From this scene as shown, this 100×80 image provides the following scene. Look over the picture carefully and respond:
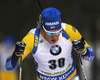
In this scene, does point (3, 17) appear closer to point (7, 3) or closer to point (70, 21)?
point (7, 3)

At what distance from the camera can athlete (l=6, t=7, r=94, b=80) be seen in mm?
3381

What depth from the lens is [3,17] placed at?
6.87 metres

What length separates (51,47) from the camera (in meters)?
3.58

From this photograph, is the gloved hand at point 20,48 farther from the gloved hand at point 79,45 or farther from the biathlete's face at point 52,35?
the gloved hand at point 79,45

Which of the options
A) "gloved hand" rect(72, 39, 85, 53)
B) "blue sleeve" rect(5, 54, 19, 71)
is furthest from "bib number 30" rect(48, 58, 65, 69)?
"blue sleeve" rect(5, 54, 19, 71)

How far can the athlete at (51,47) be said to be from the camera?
11.1 ft

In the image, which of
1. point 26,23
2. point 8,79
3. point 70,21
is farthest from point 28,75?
point 70,21

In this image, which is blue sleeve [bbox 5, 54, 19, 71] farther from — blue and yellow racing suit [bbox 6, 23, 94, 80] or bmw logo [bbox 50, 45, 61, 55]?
bmw logo [bbox 50, 45, 61, 55]

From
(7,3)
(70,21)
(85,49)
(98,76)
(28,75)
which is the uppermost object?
(7,3)

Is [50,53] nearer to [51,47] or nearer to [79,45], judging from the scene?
[51,47]

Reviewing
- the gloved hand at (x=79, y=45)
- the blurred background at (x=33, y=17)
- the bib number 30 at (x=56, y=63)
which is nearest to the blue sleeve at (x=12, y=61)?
the bib number 30 at (x=56, y=63)

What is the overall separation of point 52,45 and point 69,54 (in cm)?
33

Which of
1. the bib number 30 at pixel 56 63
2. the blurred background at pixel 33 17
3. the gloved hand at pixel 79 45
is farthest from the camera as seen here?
the blurred background at pixel 33 17

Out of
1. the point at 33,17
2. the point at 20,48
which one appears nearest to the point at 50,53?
the point at 20,48
